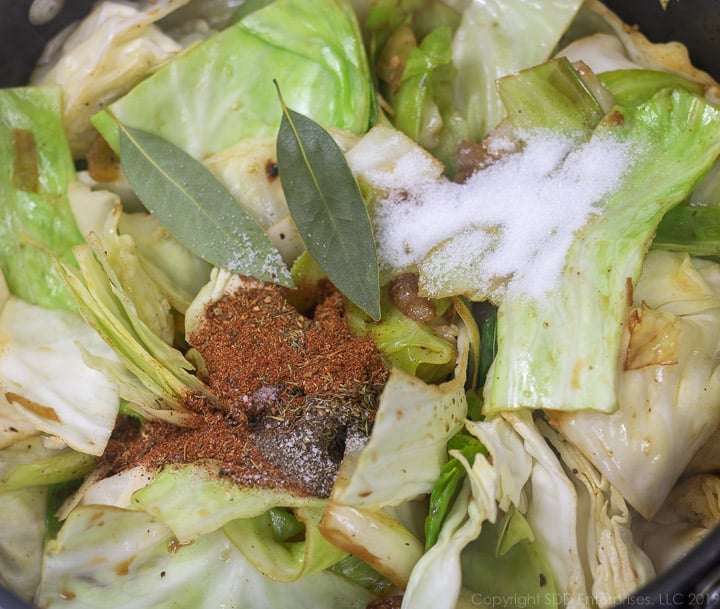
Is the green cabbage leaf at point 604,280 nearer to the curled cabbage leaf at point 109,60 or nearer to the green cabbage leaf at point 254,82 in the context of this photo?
the green cabbage leaf at point 254,82

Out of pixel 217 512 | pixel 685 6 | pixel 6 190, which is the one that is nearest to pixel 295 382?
pixel 217 512

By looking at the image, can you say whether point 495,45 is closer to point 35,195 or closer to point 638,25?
point 638,25

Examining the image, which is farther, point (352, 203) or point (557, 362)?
point (352, 203)

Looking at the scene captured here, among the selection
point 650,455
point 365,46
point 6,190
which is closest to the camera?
point 650,455

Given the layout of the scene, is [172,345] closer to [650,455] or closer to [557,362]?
[557,362]

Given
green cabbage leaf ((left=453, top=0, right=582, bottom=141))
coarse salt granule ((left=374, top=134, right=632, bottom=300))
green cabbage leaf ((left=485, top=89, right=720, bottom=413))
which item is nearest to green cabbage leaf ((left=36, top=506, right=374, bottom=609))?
green cabbage leaf ((left=485, top=89, right=720, bottom=413))

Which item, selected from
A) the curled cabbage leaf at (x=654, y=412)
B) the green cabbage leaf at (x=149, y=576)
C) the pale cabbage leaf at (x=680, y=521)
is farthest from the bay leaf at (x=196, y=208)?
the pale cabbage leaf at (x=680, y=521)
